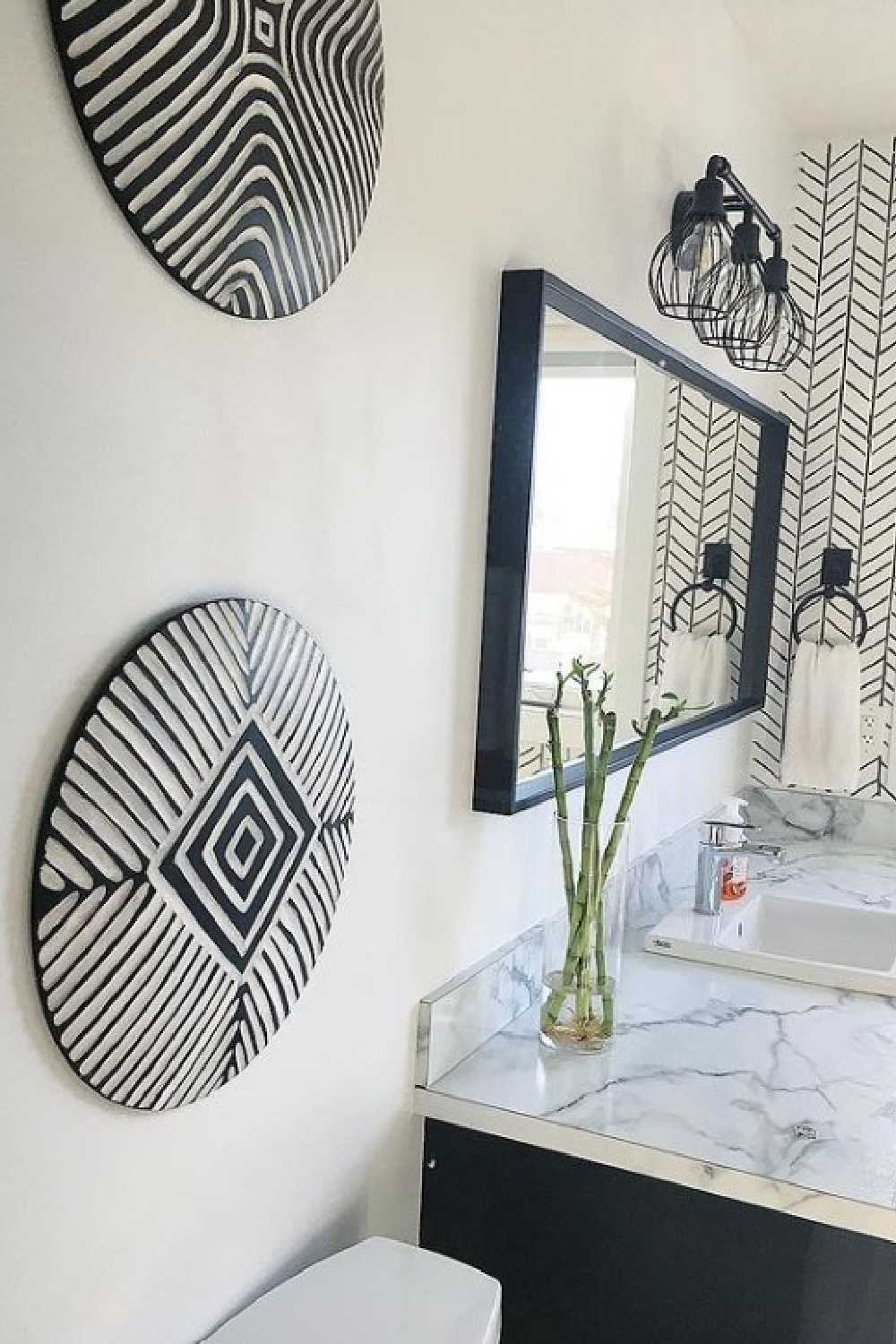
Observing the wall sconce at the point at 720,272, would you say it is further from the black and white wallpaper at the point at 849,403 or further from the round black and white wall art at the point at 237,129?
the round black and white wall art at the point at 237,129

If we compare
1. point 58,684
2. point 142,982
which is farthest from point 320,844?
point 58,684

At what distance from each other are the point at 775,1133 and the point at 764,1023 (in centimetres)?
34

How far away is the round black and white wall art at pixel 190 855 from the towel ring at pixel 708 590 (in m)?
1.12

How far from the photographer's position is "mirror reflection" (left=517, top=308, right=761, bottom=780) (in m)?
1.65

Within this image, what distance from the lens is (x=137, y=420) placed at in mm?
958

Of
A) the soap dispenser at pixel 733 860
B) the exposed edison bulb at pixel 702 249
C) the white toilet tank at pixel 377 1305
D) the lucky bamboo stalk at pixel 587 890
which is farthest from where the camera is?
the soap dispenser at pixel 733 860

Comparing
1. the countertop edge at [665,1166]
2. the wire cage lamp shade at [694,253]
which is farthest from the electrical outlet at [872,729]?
the countertop edge at [665,1166]

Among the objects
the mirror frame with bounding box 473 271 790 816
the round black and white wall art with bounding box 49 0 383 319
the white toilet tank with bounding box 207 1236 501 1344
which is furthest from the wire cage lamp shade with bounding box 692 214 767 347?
the white toilet tank with bounding box 207 1236 501 1344

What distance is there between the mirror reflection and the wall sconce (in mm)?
107

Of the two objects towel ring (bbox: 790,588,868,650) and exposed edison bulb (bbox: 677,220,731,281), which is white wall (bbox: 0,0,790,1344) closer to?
exposed edison bulb (bbox: 677,220,731,281)

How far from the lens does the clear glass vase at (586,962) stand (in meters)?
1.62

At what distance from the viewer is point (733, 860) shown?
2.27 meters

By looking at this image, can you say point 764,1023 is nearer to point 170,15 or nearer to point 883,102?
point 170,15

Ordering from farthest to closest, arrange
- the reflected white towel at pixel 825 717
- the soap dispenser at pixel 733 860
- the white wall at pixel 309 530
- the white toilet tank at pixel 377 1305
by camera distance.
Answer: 1. the reflected white towel at pixel 825 717
2. the soap dispenser at pixel 733 860
3. the white toilet tank at pixel 377 1305
4. the white wall at pixel 309 530
